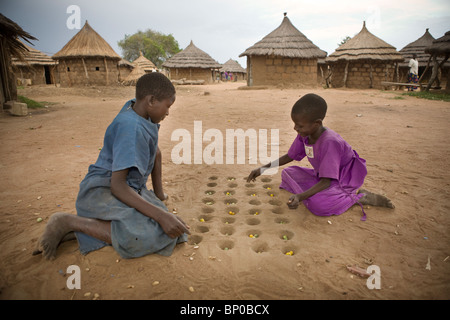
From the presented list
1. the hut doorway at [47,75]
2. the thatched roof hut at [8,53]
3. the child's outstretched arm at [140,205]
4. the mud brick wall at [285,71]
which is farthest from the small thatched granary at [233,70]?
the child's outstretched arm at [140,205]

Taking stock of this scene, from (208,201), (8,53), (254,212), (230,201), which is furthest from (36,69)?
(254,212)

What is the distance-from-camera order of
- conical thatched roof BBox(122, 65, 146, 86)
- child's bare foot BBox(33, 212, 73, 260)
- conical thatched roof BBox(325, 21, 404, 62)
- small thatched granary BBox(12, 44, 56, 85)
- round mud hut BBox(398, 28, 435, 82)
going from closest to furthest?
1. child's bare foot BBox(33, 212, 73, 260)
2. conical thatched roof BBox(325, 21, 404, 62)
3. round mud hut BBox(398, 28, 435, 82)
4. small thatched granary BBox(12, 44, 56, 85)
5. conical thatched roof BBox(122, 65, 146, 86)

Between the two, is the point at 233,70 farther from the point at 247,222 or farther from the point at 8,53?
the point at 247,222

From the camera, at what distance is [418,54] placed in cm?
1841

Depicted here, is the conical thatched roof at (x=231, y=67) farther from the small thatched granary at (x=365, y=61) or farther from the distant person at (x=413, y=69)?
the distant person at (x=413, y=69)

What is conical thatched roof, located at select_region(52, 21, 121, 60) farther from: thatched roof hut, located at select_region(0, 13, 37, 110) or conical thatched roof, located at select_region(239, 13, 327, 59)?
conical thatched roof, located at select_region(239, 13, 327, 59)

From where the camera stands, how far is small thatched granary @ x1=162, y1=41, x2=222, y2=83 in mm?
22125

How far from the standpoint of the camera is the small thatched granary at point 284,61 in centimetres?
1384

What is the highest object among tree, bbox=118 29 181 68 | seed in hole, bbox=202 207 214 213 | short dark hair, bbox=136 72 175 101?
tree, bbox=118 29 181 68

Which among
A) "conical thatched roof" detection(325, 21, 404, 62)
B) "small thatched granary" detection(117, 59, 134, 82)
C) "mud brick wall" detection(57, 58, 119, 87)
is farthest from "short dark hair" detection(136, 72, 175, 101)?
"small thatched granary" detection(117, 59, 134, 82)

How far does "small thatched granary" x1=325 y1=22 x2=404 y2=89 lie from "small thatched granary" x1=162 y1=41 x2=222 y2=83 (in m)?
10.6

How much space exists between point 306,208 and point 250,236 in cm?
73
